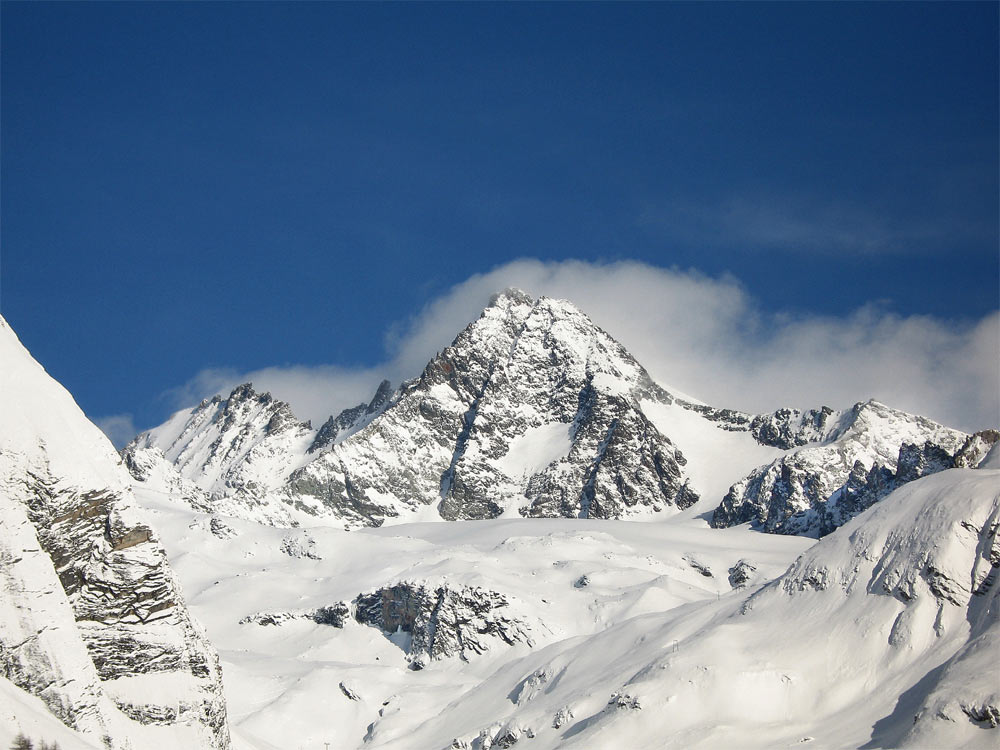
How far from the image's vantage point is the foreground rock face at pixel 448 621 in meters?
154

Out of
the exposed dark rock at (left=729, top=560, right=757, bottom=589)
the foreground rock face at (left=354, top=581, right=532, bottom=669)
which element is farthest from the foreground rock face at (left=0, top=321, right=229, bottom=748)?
the exposed dark rock at (left=729, top=560, right=757, bottom=589)

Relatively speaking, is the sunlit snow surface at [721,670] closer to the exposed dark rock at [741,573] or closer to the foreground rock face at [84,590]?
the foreground rock face at [84,590]

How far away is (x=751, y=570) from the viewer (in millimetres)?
183125

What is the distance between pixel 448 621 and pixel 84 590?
299 ft

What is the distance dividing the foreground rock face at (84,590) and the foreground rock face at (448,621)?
80.8 meters

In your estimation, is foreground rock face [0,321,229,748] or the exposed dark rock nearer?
foreground rock face [0,321,229,748]

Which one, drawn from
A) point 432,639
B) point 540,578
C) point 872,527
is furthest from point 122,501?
point 540,578

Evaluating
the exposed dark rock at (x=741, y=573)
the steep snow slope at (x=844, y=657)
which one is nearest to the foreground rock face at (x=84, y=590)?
the steep snow slope at (x=844, y=657)

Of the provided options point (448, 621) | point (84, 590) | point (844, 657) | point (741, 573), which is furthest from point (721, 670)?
point (741, 573)

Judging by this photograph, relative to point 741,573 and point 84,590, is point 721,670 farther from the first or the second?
point 741,573

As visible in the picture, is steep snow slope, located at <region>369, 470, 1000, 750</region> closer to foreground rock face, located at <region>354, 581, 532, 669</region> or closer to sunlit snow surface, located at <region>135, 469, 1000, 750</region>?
sunlit snow surface, located at <region>135, 469, 1000, 750</region>

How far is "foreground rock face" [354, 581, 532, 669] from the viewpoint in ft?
506

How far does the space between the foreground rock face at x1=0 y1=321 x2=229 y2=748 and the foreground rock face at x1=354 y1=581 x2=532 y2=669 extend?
80.8 metres

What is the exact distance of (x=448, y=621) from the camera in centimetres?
15738
